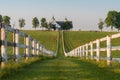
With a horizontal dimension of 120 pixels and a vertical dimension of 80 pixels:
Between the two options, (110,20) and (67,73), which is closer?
(67,73)

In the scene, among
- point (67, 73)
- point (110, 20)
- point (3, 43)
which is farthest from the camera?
point (110, 20)

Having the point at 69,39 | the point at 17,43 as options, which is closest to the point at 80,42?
the point at 69,39

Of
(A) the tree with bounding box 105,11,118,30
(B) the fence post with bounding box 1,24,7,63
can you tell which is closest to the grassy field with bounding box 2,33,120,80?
(B) the fence post with bounding box 1,24,7,63

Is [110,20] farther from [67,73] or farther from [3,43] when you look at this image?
[67,73]

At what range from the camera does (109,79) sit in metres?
10.6

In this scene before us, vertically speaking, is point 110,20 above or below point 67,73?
above

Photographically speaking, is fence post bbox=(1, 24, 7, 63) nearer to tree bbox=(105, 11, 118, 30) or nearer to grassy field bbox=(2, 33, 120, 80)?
grassy field bbox=(2, 33, 120, 80)

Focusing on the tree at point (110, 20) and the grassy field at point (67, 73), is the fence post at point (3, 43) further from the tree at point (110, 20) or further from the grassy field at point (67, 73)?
the tree at point (110, 20)

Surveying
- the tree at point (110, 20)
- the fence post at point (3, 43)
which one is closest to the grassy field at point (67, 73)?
the fence post at point (3, 43)

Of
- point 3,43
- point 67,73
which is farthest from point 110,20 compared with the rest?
point 67,73

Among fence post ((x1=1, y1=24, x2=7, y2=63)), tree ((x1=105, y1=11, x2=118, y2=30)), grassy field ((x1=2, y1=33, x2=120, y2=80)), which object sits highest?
tree ((x1=105, y1=11, x2=118, y2=30))

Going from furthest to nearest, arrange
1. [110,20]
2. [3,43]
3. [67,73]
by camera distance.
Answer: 1. [110,20]
2. [3,43]
3. [67,73]

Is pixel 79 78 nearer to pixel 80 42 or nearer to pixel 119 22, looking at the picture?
pixel 80 42

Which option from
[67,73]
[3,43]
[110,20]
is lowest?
[67,73]
